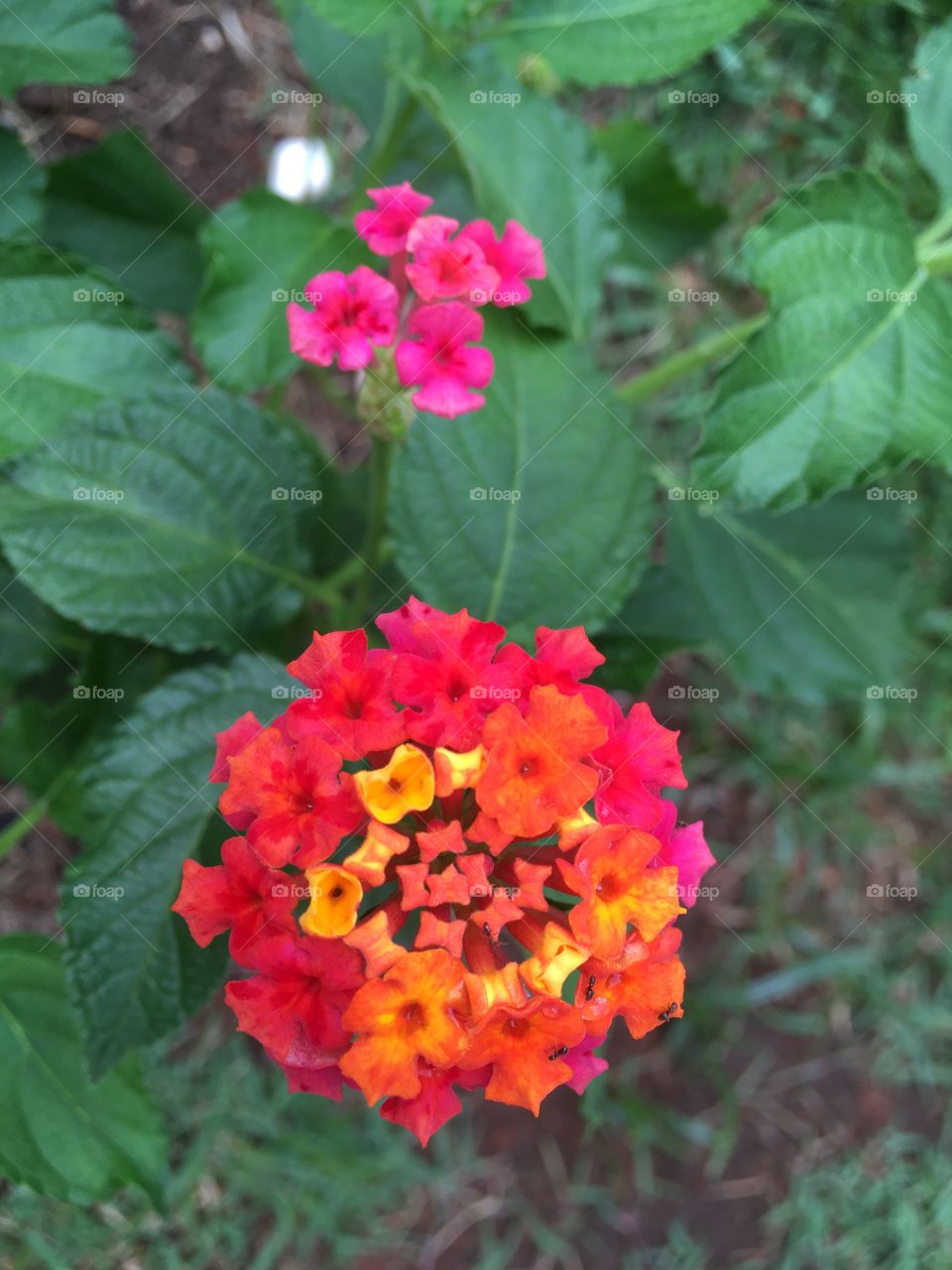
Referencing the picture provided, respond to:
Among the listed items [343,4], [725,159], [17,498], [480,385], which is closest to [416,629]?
[480,385]

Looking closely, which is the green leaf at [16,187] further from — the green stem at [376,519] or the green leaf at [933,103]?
the green leaf at [933,103]

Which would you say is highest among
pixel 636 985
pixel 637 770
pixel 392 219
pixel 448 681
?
pixel 392 219

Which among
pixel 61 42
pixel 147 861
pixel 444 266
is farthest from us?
pixel 61 42

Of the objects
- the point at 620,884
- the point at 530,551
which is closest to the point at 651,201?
the point at 530,551

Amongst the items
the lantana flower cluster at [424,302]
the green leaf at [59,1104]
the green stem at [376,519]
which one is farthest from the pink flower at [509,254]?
the green leaf at [59,1104]

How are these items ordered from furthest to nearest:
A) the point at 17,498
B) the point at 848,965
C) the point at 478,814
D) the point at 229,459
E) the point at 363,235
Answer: the point at 848,965 < the point at 229,459 < the point at 17,498 < the point at 363,235 < the point at 478,814

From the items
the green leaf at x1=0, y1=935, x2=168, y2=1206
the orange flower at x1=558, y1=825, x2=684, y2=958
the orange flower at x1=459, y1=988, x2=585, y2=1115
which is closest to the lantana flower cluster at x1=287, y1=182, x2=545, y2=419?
the orange flower at x1=558, y1=825, x2=684, y2=958

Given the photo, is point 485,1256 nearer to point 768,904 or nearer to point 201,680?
point 768,904

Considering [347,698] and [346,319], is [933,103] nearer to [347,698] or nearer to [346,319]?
[346,319]
